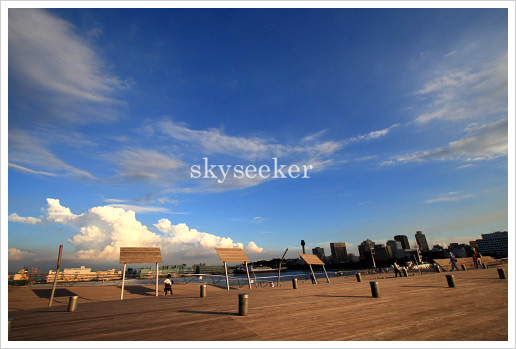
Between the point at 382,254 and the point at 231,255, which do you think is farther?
the point at 382,254

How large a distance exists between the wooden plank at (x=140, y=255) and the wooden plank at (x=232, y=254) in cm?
518

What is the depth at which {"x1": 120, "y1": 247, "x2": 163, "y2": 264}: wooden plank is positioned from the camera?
730 inches

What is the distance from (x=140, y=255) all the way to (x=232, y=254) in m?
8.05

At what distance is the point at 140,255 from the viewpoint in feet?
63.0

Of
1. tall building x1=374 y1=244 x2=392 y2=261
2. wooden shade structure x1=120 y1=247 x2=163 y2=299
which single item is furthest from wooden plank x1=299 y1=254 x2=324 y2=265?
tall building x1=374 y1=244 x2=392 y2=261

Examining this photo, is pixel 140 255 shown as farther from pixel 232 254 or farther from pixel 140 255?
pixel 232 254

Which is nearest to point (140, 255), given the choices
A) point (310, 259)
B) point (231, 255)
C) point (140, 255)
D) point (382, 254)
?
point (140, 255)

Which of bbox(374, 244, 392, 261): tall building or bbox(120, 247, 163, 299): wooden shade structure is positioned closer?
bbox(120, 247, 163, 299): wooden shade structure

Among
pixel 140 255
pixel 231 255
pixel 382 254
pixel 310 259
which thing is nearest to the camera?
pixel 140 255

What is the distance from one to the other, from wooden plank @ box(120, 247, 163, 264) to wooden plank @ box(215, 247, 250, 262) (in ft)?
17.0

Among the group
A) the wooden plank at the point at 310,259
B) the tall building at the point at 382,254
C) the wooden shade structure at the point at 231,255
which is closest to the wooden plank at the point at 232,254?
the wooden shade structure at the point at 231,255

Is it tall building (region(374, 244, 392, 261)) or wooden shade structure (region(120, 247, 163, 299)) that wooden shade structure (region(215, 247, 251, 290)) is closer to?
wooden shade structure (region(120, 247, 163, 299))

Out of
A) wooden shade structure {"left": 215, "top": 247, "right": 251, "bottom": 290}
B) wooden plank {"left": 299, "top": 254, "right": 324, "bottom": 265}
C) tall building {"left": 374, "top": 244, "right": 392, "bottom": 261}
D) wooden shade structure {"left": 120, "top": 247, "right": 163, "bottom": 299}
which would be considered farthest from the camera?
tall building {"left": 374, "top": 244, "right": 392, "bottom": 261}

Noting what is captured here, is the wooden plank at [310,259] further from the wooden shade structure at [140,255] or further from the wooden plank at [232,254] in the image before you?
the wooden shade structure at [140,255]
